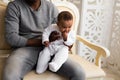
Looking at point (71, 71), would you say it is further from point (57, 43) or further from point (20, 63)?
point (20, 63)

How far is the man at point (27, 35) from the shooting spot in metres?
1.49

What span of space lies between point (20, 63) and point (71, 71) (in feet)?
1.11

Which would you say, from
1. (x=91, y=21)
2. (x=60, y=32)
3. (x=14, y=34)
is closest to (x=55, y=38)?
(x=60, y=32)

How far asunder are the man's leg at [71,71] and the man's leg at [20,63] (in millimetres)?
204

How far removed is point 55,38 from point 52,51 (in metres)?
0.09

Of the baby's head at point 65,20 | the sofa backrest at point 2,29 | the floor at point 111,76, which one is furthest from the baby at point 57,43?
the floor at point 111,76

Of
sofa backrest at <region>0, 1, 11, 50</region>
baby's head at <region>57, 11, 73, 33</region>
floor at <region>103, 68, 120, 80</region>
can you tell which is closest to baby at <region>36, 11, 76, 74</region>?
baby's head at <region>57, 11, 73, 33</region>

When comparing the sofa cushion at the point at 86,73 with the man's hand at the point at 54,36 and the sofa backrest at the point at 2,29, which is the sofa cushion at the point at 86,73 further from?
the sofa backrest at the point at 2,29

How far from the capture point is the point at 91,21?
2555 mm

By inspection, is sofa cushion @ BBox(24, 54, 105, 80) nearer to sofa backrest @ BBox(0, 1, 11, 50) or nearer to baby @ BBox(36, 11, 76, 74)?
baby @ BBox(36, 11, 76, 74)

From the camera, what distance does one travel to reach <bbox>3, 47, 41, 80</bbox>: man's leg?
Result: 1414 millimetres

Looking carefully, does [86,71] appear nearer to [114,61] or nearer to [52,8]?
[52,8]

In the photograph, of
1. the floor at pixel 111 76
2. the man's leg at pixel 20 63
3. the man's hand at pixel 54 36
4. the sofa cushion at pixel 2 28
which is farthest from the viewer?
the floor at pixel 111 76

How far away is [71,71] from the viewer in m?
1.51
